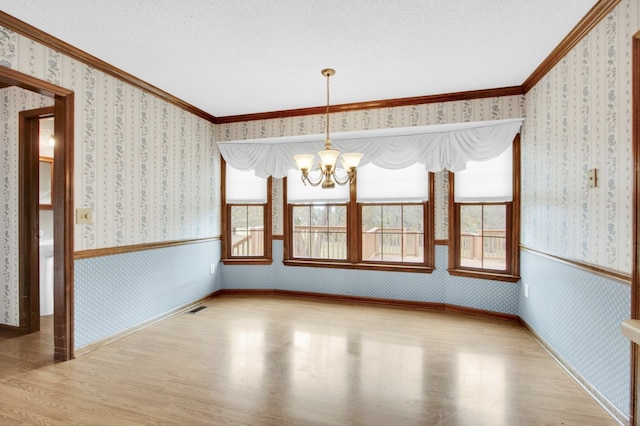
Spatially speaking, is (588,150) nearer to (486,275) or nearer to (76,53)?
(486,275)

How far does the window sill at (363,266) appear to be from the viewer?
4.41m

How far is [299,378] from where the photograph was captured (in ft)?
8.41

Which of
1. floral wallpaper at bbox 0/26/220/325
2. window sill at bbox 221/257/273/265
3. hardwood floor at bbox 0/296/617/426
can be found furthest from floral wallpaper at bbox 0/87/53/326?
window sill at bbox 221/257/273/265

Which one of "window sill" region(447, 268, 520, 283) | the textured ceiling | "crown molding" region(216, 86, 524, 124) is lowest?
"window sill" region(447, 268, 520, 283)

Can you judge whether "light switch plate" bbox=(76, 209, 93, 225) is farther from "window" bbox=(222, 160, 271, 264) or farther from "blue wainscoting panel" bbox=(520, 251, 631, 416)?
"blue wainscoting panel" bbox=(520, 251, 631, 416)

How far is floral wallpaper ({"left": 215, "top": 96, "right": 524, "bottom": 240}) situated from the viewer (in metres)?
3.81

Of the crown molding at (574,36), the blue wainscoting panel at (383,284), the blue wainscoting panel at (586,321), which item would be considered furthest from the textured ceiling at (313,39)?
the blue wainscoting panel at (383,284)

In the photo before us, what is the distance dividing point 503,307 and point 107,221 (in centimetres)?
450

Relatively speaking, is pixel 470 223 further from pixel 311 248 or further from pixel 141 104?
pixel 141 104

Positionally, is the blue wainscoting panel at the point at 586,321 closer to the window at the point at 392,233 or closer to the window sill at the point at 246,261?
the window at the point at 392,233

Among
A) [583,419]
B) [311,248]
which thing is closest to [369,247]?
[311,248]

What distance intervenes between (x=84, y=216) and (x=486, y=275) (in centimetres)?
438

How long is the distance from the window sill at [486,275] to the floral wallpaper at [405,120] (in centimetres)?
46

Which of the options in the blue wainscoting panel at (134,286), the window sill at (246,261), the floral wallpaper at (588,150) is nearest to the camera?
the floral wallpaper at (588,150)
